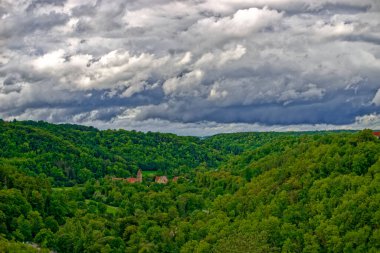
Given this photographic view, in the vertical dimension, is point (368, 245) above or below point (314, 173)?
below

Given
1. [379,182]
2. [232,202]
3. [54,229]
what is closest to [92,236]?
[54,229]

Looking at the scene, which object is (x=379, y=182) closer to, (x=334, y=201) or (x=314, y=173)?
(x=334, y=201)

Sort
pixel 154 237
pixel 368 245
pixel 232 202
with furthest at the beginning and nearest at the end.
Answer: pixel 232 202, pixel 154 237, pixel 368 245

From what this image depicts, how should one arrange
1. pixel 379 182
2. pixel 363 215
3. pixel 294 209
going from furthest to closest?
pixel 294 209 < pixel 379 182 < pixel 363 215

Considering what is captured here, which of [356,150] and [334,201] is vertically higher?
[356,150]

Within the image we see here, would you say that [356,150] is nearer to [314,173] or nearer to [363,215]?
[314,173]

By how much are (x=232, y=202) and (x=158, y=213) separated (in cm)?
2402

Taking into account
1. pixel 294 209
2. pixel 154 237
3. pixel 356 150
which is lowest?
pixel 154 237

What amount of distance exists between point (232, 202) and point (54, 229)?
51081 millimetres

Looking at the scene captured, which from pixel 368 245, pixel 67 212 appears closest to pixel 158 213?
pixel 67 212

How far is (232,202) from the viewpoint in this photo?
163625mm

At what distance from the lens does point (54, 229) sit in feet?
486

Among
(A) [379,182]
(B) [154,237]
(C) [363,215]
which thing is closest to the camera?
(C) [363,215]

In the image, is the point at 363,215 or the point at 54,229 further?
the point at 54,229
